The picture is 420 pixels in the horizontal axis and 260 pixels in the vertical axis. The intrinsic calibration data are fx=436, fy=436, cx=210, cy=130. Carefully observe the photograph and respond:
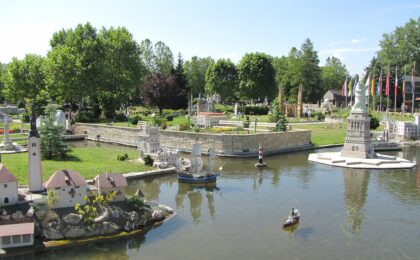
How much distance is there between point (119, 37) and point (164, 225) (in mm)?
56392

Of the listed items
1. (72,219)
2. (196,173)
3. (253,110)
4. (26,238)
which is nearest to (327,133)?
(253,110)

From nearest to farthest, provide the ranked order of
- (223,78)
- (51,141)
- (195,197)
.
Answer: (195,197)
(51,141)
(223,78)

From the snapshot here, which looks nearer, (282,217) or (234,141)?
(282,217)

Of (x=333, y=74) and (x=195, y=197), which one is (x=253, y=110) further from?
(x=333, y=74)

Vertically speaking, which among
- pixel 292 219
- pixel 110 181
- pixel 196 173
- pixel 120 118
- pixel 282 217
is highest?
pixel 120 118

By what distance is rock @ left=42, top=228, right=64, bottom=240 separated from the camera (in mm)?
18250

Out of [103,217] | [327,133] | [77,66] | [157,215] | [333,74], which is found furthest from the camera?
[333,74]

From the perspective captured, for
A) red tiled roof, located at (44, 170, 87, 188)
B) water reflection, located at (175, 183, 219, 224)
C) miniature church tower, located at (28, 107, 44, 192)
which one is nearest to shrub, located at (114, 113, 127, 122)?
water reflection, located at (175, 183, 219, 224)

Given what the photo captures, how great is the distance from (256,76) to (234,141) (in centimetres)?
4453

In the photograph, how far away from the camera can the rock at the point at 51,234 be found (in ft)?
59.9

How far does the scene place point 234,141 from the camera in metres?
42.1

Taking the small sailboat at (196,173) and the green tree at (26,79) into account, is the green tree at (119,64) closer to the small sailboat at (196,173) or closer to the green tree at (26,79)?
the green tree at (26,79)

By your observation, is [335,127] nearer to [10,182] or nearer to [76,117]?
[76,117]

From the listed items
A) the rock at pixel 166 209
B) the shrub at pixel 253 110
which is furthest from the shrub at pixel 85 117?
the rock at pixel 166 209
